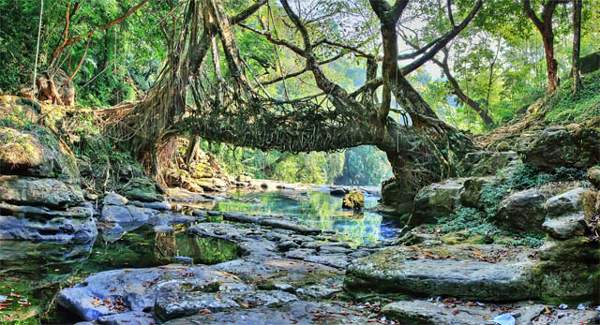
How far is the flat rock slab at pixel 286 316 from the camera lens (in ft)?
10.9

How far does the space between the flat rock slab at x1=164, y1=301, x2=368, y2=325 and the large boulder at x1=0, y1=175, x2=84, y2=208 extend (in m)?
5.01

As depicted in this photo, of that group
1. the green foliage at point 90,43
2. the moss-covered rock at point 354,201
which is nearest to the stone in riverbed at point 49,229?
the green foliage at point 90,43

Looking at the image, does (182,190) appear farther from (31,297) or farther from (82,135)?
(31,297)

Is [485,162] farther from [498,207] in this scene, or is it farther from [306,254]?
[306,254]

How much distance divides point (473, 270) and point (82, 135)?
10374mm

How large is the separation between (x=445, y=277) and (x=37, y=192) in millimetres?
6339

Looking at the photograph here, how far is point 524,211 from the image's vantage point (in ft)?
17.4

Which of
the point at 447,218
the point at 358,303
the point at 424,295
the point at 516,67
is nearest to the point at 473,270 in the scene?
the point at 424,295

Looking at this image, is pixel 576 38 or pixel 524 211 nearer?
pixel 524 211

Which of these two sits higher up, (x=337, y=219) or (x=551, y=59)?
(x=551, y=59)

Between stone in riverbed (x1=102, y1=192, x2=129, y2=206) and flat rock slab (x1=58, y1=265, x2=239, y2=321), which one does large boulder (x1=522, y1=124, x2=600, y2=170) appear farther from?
stone in riverbed (x1=102, y1=192, x2=129, y2=206)

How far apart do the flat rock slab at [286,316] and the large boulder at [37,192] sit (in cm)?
501

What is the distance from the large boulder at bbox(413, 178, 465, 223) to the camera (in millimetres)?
7586

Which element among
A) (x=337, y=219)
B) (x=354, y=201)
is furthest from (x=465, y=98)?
(x=337, y=219)
